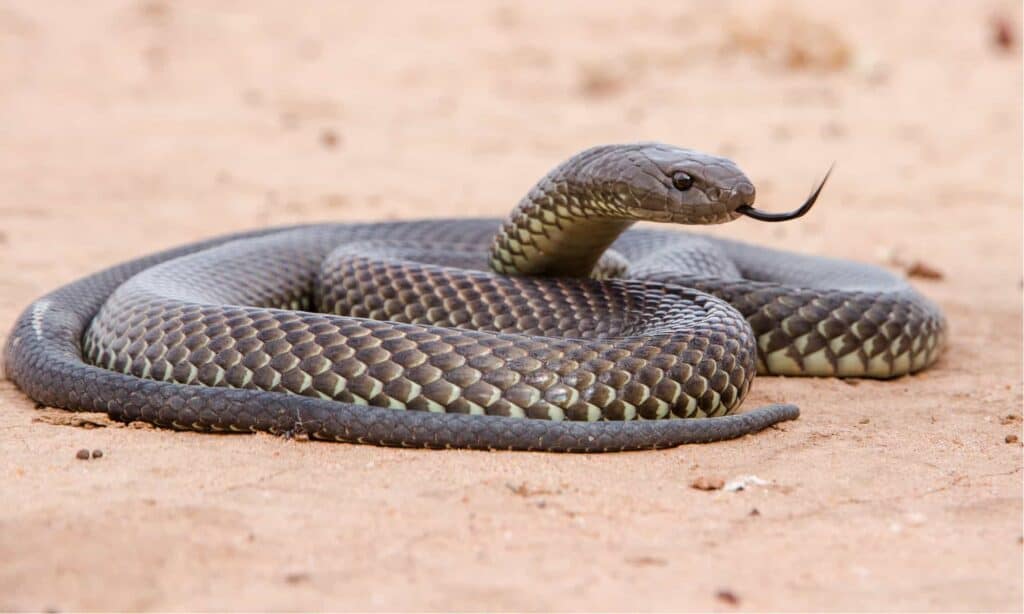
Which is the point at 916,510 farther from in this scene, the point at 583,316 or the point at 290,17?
the point at 290,17

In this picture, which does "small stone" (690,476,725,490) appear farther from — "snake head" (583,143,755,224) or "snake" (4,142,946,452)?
"snake head" (583,143,755,224)

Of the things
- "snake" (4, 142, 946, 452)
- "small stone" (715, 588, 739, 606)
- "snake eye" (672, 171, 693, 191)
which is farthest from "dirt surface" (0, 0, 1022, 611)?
"snake eye" (672, 171, 693, 191)

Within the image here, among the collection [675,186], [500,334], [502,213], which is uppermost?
[675,186]

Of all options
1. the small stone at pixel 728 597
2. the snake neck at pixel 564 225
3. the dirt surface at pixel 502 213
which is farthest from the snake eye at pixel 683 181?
the small stone at pixel 728 597

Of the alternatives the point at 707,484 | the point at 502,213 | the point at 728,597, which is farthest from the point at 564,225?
the point at 502,213

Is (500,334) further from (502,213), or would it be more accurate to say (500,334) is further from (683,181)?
(502,213)

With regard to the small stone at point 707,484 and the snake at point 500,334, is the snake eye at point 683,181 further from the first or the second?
the small stone at point 707,484
